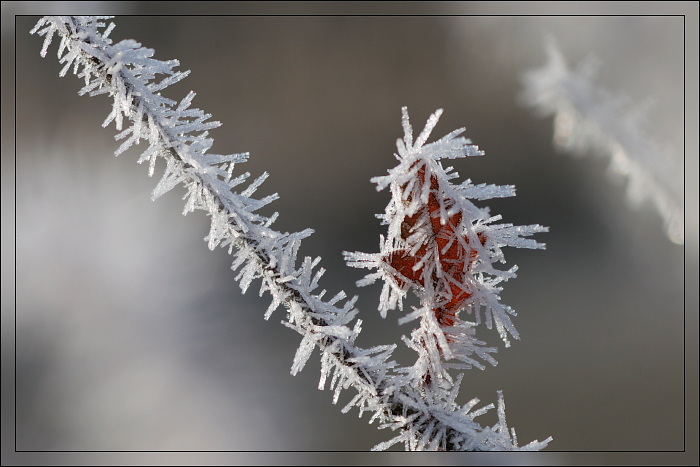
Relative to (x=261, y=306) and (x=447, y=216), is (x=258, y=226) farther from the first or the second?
(x=261, y=306)

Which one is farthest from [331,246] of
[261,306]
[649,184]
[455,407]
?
[455,407]

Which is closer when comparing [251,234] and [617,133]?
[251,234]

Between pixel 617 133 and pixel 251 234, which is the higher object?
pixel 617 133

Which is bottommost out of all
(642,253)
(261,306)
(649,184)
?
(261,306)

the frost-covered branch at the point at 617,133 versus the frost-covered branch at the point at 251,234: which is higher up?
the frost-covered branch at the point at 617,133

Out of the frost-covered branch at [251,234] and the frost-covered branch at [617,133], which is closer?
the frost-covered branch at [251,234]

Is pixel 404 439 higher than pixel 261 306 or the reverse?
the reverse

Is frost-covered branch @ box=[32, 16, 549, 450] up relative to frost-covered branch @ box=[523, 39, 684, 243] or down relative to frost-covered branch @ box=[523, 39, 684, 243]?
down

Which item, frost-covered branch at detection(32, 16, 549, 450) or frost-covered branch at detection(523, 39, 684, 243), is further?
frost-covered branch at detection(523, 39, 684, 243)
